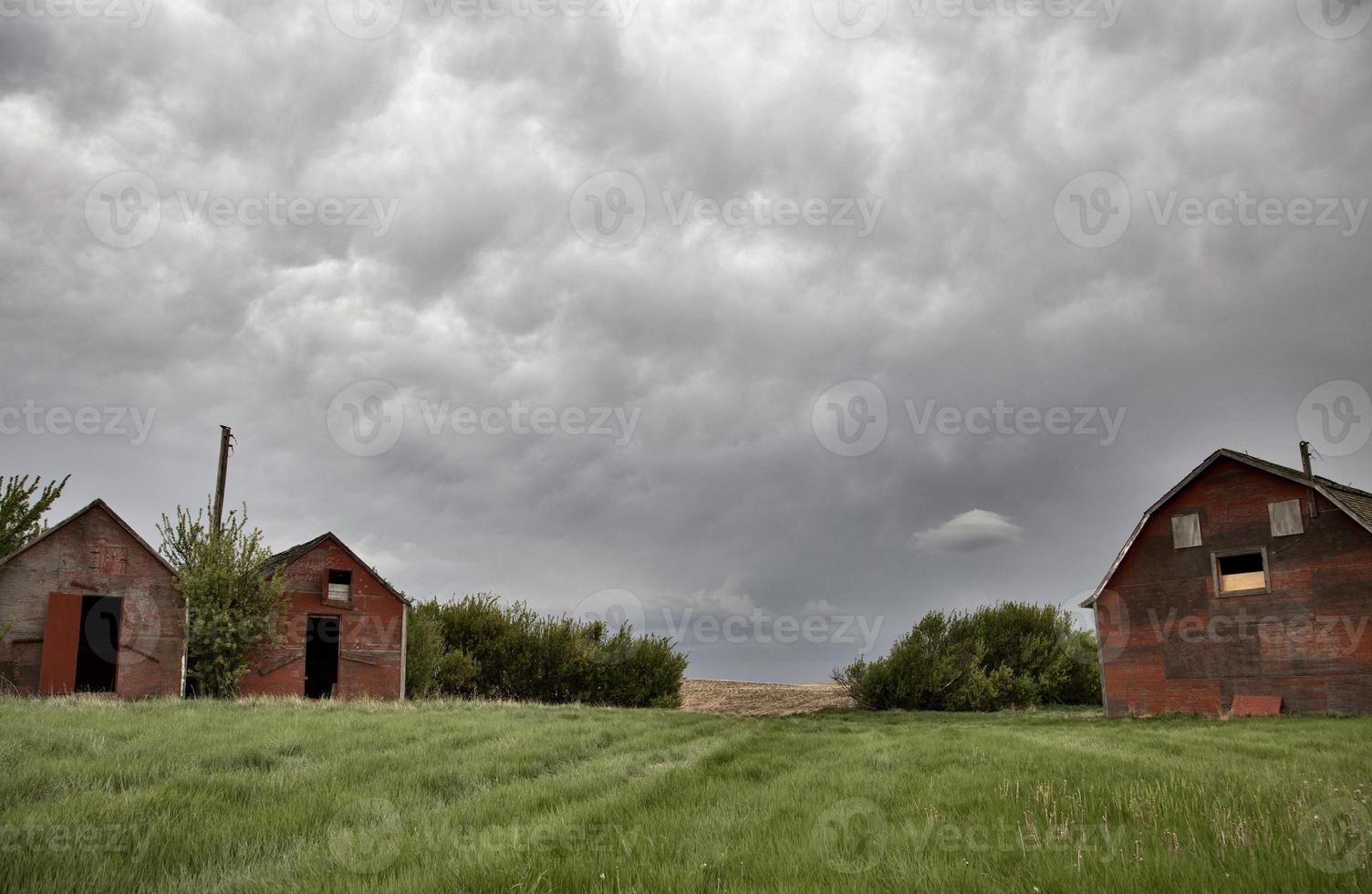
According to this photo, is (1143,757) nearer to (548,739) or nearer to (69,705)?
(548,739)

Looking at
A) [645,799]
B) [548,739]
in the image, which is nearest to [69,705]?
[548,739]

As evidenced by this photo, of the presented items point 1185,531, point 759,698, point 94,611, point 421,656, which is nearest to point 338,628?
point 421,656

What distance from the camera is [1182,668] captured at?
28125 millimetres

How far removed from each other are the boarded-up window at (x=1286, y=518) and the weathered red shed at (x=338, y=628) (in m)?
33.5

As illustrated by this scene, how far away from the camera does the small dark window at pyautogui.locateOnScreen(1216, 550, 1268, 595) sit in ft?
88.7

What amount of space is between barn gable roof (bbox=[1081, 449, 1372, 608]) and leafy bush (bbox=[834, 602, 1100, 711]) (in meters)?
13.2

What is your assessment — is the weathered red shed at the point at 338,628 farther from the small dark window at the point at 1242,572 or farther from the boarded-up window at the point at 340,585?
the small dark window at the point at 1242,572

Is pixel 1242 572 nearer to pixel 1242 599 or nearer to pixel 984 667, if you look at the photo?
pixel 1242 599

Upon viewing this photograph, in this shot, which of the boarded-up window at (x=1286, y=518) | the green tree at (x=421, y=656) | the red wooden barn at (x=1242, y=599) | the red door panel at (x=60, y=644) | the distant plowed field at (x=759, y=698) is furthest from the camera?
the distant plowed field at (x=759, y=698)

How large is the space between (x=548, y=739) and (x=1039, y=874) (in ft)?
35.2

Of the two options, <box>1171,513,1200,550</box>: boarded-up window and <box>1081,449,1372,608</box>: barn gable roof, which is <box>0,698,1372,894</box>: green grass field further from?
<box>1171,513,1200,550</box>: boarded-up window

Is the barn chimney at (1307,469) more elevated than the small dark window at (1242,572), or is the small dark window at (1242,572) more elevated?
the barn chimney at (1307,469)

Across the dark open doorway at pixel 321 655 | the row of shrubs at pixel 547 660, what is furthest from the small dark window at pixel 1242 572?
the dark open doorway at pixel 321 655

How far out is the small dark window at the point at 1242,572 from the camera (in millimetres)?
27031
